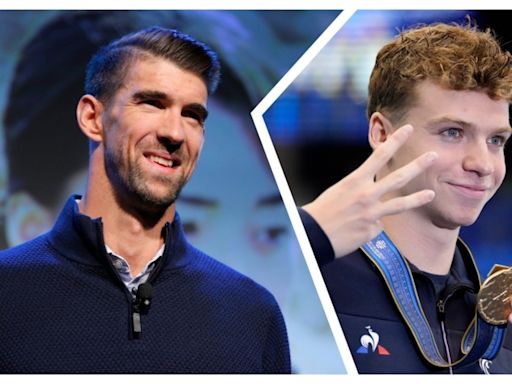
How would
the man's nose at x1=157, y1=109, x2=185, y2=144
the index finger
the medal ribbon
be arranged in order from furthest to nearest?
the medal ribbon
the man's nose at x1=157, y1=109, x2=185, y2=144
the index finger

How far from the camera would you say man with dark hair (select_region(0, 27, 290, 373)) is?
2.37 m

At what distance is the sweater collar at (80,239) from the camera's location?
235 centimetres

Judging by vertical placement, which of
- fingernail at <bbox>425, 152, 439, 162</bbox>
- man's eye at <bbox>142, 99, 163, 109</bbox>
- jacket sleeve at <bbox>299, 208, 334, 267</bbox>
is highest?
man's eye at <bbox>142, 99, 163, 109</bbox>

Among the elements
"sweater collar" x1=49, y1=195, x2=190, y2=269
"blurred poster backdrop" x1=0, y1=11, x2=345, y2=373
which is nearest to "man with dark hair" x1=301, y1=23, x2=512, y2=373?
"blurred poster backdrop" x1=0, y1=11, x2=345, y2=373

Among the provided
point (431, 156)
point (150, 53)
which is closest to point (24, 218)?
point (150, 53)

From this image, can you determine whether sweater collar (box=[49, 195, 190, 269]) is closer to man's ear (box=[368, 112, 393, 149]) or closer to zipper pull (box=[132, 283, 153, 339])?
zipper pull (box=[132, 283, 153, 339])

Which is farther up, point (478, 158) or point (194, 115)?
point (194, 115)

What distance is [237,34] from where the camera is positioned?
277cm

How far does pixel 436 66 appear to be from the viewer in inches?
103

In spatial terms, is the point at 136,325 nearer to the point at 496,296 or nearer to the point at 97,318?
the point at 97,318

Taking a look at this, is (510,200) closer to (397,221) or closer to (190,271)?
(397,221)

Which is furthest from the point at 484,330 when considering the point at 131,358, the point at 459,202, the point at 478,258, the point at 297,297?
the point at 131,358

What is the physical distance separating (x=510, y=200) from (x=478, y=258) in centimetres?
23

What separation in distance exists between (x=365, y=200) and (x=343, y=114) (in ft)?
1.60
